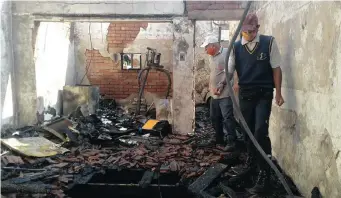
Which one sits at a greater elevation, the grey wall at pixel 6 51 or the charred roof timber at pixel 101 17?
the charred roof timber at pixel 101 17

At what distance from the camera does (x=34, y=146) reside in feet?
17.9

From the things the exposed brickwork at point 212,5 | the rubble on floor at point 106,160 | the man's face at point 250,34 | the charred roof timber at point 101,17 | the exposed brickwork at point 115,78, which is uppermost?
the exposed brickwork at point 212,5

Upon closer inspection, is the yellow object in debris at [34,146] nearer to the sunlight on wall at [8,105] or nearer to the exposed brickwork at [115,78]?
the sunlight on wall at [8,105]

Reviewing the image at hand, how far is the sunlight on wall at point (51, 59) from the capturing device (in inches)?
287

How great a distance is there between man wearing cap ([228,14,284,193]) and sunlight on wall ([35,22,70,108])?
5183mm

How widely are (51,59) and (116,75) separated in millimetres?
2774

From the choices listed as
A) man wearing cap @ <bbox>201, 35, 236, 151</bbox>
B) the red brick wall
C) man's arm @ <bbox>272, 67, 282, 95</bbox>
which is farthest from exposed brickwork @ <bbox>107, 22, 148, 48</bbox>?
man's arm @ <bbox>272, 67, 282, 95</bbox>

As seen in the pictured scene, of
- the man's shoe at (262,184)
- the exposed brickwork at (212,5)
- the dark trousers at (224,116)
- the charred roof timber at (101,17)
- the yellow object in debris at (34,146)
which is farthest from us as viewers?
the charred roof timber at (101,17)

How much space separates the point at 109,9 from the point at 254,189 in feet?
15.9

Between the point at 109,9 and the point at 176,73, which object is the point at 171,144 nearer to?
the point at 176,73

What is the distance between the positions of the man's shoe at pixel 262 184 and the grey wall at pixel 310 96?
0.36 metres

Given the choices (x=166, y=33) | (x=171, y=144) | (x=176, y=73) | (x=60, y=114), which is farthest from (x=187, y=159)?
(x=166, y=33)

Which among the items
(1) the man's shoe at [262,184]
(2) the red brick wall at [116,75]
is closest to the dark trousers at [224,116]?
(1) the man's shoe at [262,184]

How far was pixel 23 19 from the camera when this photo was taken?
6.66 m
